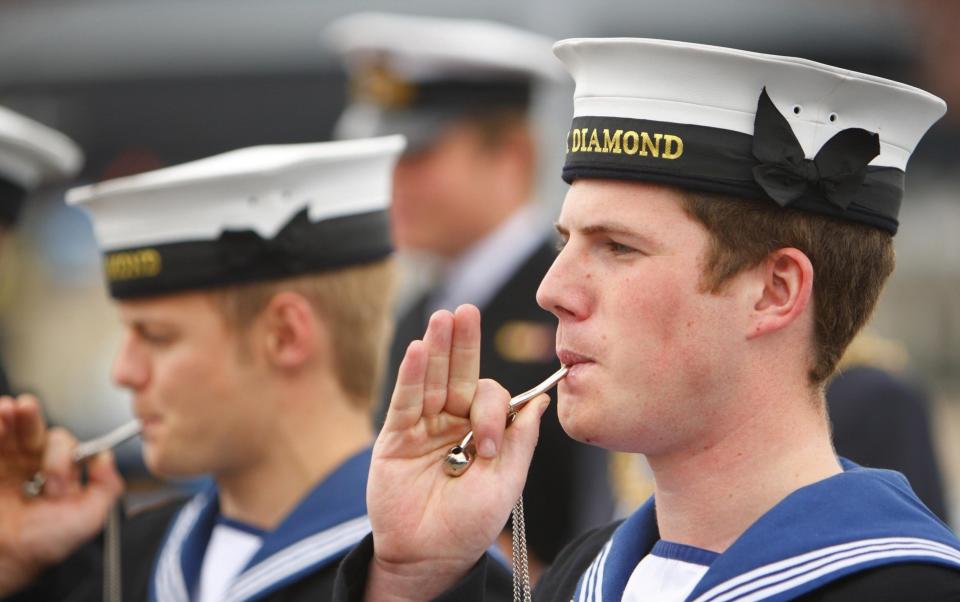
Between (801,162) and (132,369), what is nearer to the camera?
(801,162)

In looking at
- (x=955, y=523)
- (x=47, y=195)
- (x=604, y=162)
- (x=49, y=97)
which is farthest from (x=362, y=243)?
(x=49, y=97)

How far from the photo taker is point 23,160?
4945 mm

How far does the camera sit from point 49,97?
521 inches

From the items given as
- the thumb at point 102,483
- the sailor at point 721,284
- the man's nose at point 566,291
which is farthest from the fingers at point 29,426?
the man's nose at point 566,291

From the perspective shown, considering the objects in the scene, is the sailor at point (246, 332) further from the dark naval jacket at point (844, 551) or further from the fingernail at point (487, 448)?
the dark naval jacket at point (844, 551)

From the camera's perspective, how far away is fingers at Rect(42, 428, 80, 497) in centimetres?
388

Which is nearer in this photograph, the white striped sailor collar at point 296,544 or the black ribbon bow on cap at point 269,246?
the white striped sailor collar at point 296,544

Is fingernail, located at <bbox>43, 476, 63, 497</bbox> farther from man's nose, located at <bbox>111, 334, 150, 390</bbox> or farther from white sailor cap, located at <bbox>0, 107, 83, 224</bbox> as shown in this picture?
white sailor cap, located at <bbox>0, 107, 83, 224</bbox>

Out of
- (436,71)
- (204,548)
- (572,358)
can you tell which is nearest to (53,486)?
(204,548)

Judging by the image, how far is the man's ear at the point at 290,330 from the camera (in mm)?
3621

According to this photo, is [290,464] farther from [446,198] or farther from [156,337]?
[446,198]

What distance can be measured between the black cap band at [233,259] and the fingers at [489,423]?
1.20m

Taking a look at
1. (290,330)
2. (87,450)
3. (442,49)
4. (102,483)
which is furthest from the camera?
(442,49)

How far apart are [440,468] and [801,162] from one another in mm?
750
